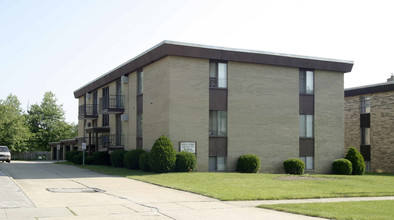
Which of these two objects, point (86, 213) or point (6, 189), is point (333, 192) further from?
point (6, 189)

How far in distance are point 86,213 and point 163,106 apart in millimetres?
17135

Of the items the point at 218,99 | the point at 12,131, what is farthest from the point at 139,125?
the point at 12,131

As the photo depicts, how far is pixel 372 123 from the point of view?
39688 millimetres

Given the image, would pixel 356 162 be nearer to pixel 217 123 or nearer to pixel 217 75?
pixel 217 123

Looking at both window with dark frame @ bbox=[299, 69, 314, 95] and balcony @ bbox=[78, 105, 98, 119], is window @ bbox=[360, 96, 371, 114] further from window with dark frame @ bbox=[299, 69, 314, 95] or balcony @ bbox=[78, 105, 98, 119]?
balcony @ bbox=[78, 105, 98, 119]

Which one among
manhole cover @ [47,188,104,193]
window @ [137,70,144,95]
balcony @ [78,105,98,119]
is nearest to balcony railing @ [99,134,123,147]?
balcony @ [78,105,98,119]

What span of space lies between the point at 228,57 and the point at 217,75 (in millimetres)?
1321

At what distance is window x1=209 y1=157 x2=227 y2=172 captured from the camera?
29562 millimetres

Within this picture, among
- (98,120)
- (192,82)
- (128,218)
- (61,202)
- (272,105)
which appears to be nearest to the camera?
(128,218)

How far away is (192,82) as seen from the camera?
2906 centimetres

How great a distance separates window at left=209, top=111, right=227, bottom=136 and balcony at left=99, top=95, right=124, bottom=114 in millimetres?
9573

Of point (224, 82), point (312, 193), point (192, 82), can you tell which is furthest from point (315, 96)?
point (312, 193)

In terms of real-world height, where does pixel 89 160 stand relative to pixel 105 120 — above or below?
below

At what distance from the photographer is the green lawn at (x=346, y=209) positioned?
39.8 feet
